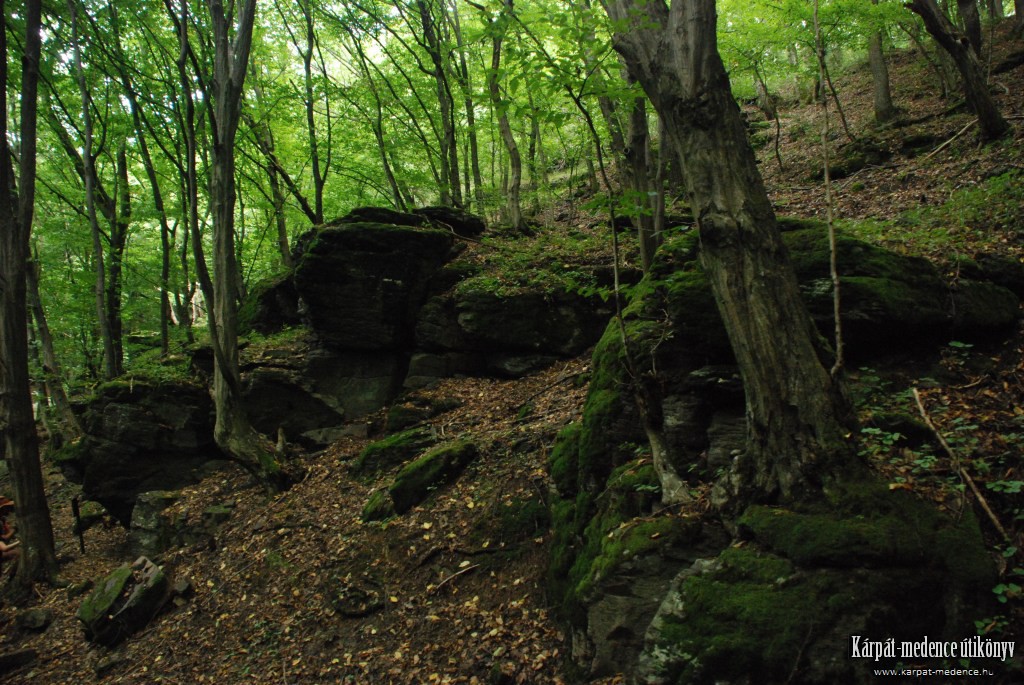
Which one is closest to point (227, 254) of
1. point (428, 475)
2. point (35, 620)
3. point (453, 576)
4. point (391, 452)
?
point (391, 452)

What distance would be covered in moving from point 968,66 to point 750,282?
9.72m

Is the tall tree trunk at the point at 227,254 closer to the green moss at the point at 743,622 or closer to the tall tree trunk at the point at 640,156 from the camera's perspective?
the tall tree trunk at the point at 640,156

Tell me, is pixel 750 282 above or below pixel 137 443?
above

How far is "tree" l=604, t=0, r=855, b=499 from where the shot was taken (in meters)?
3.31

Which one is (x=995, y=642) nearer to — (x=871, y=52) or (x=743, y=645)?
(x=743, y=645)

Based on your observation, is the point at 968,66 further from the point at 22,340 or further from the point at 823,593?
the point at 22,340

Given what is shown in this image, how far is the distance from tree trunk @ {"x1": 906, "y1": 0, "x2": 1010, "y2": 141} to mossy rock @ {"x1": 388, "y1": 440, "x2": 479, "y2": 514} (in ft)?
34.1

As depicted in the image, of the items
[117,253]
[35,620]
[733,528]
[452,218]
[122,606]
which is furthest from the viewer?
[117,253]

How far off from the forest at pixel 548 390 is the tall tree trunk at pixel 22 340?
50 mm

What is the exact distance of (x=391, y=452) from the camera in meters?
8.50

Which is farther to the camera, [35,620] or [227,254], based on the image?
[227,254]

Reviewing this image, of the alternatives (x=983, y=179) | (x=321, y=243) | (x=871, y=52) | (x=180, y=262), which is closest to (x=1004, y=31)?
(x=871, y=52)

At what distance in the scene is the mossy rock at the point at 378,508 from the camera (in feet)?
23.0

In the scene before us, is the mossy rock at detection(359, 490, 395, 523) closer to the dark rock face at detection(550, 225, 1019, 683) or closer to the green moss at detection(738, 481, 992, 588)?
the dark rock face at detection(550, 225, 1019, 683)
